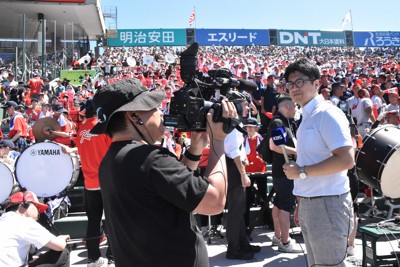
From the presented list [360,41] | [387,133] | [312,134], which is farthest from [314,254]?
[360,41]

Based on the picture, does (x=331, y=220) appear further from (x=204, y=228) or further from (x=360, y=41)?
(x=360, y=41)

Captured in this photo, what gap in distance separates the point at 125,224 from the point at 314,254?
1532mm

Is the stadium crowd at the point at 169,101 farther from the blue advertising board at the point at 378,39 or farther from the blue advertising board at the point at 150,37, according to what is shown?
the blue advertising board at the point at 378,39

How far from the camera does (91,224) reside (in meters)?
4.60

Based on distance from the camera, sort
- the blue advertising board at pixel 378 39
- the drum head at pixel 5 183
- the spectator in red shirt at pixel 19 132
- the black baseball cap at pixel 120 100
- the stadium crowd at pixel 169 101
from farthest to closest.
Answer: the blue advertising board at pixel 378 39 → the spectator in red shirt at pixel 19 132 → the stadium crowd at pixel 169 101 → the drum head at pixel 5 183 → the black baseball cap at pixel 120 100

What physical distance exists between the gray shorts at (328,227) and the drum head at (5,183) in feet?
14.5

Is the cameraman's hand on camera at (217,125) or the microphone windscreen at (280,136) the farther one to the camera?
the microphone windscreen at (280,136)

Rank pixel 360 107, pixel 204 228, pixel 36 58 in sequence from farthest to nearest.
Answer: pixel 36 58
pixel 360 107
pixel 204 228

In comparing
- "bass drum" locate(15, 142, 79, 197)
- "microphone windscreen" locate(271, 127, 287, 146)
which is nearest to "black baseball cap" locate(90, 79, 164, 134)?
"microphone windscreen" locate(271, 127, 287, 146)

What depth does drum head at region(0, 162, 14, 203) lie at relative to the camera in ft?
18.6

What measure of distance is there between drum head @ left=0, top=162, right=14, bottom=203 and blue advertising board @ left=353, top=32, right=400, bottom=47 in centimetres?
4114

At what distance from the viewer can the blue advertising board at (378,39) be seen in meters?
41.3

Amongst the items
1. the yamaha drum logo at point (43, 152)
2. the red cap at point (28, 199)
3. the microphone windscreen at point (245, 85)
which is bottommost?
the red cap at point (28, 199)

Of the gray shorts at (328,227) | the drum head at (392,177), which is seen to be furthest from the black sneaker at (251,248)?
the gray shorts at (328,227)
